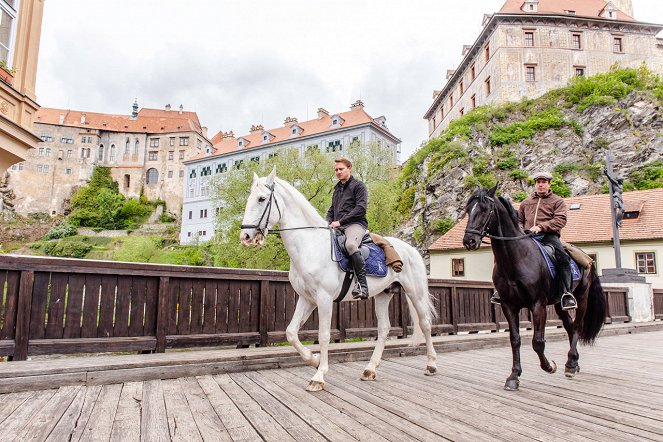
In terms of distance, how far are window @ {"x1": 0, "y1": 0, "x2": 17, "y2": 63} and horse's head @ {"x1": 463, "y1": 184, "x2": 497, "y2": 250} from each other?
33.1 ft

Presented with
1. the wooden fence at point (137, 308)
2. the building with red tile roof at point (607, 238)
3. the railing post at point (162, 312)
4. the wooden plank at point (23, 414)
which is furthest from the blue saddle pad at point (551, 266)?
the building with red tile roof at point (607, 238)

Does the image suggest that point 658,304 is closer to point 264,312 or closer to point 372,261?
point 372,261

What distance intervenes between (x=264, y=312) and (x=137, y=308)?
1.92 metres

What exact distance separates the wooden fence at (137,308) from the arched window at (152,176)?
85.8 meters

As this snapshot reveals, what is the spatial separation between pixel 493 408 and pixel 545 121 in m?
39.9

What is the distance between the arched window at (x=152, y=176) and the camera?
84.7 m

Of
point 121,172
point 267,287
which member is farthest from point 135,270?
point 121,172

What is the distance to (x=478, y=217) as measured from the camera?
4.60 metres

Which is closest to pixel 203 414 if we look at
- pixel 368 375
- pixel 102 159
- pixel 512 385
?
pixel 368 375

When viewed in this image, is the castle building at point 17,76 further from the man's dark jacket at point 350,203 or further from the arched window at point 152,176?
the arched window at point 152,176

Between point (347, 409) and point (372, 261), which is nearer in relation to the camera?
point (347, 409)

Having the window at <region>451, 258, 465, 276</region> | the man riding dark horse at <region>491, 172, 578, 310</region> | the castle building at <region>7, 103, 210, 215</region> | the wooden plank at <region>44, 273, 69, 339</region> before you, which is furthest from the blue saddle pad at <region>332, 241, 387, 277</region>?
the castle building at <region>7, 103, 210, 215</region>

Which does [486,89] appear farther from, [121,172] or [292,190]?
[121,172]

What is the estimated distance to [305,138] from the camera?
195 feet
